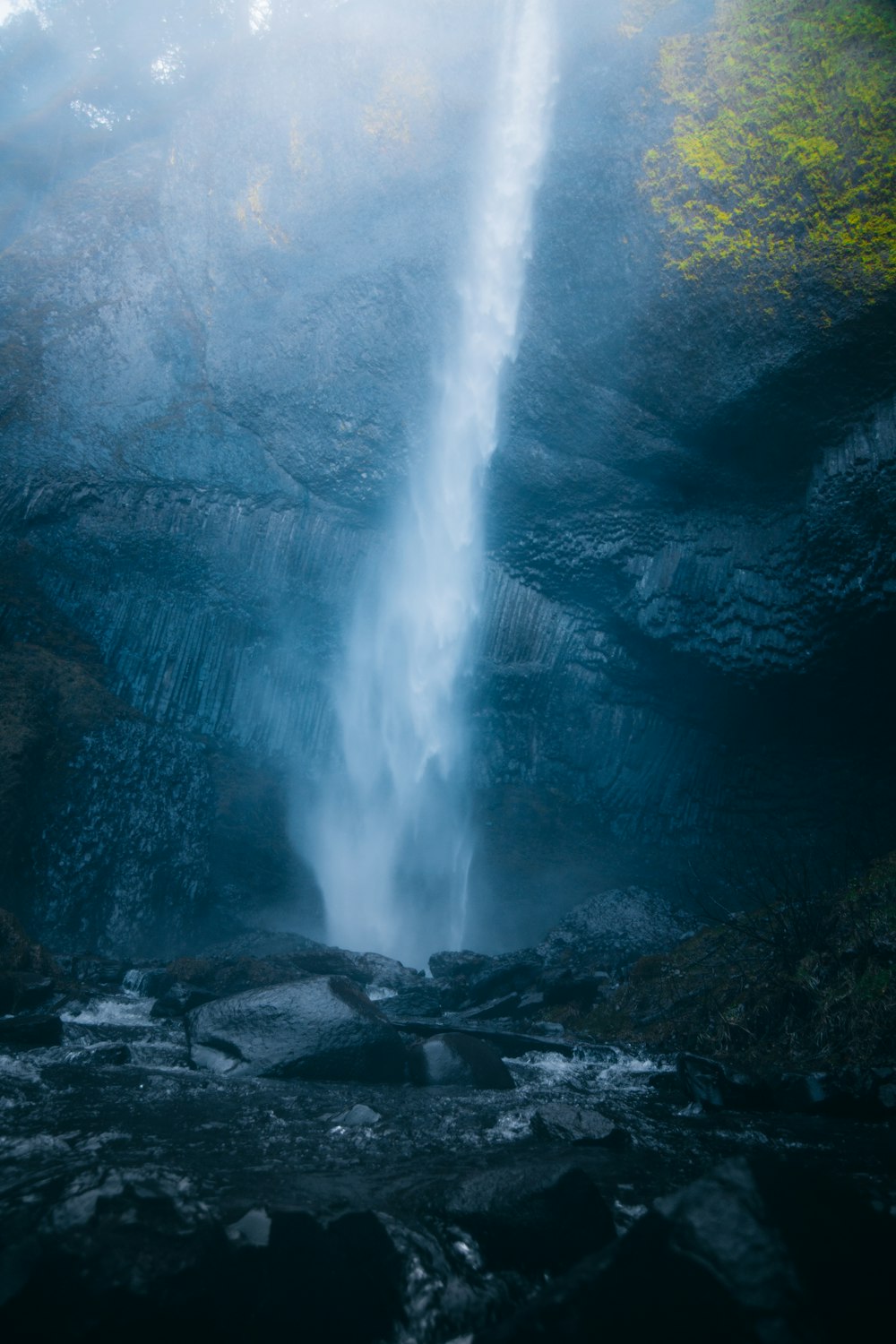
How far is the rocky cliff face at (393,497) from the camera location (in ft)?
40.8

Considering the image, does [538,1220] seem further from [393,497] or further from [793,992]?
[393,497]

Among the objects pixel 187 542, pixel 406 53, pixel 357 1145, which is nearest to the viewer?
pixel 357 1145

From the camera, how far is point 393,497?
14.8m

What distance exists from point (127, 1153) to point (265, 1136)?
80 centimetres

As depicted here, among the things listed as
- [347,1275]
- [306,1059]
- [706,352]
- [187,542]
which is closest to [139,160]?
[187,542]

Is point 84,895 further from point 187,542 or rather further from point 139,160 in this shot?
point 139,160

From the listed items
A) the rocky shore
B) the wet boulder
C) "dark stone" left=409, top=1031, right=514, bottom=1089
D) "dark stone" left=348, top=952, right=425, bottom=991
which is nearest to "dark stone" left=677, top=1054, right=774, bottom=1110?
the rocky shore

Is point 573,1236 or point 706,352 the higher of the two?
point 706,352

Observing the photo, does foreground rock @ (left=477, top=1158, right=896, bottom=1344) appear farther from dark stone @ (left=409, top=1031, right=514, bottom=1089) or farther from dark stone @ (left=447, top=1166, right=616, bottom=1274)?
dark stone @ (left=409, top=1031, right=514, bottom=1089)

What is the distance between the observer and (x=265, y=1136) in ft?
13.2

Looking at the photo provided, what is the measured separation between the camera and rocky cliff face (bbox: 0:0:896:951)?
12422 millimetres

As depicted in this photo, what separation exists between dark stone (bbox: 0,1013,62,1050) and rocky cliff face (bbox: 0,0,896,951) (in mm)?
6353

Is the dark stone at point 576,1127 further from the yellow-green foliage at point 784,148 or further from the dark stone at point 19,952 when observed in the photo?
the yellow-green foliage at point 784,148

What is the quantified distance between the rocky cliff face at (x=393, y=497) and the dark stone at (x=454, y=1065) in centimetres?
814
